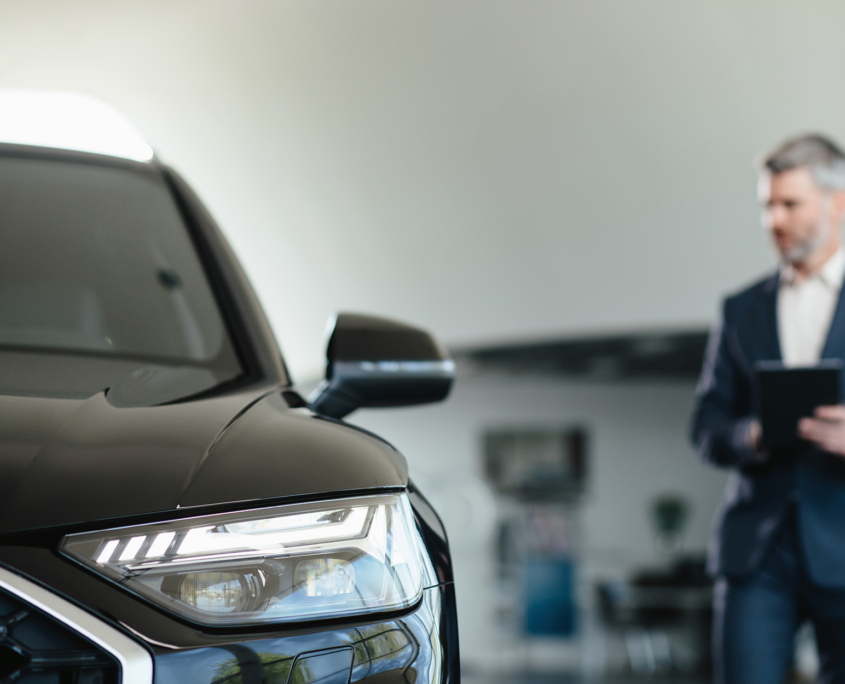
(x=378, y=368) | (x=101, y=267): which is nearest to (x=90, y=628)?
(x=378, y=368)

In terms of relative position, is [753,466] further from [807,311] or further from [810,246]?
[810,246]

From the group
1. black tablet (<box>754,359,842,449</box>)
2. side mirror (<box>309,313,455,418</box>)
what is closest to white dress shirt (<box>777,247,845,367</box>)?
black tablet (<box>754,359,842,449</box>)

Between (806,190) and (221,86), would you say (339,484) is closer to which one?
(806,190)

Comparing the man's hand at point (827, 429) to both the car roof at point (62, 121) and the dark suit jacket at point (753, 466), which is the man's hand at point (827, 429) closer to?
the dark suit jacket at point (753, 466)

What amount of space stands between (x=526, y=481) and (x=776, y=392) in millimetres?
12229

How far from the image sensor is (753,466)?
1743 mm

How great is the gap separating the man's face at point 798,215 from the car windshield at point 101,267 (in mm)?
1340

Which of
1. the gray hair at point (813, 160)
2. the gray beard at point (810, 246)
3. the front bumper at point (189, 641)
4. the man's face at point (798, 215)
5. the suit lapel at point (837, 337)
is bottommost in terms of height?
the suit lapel at point (837, 337)

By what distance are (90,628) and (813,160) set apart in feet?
6.03

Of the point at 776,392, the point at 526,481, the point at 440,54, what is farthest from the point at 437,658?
the point at 526,481

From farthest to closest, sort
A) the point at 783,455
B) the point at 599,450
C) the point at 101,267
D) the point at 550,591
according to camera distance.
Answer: the point at 599,450 → the point at 550,591 → the point at 783,455 → the point at 101,267

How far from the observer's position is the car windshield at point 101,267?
1122 mm

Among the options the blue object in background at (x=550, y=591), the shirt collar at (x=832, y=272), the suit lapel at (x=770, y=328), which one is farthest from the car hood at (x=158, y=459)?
the blue object in background at (x=550, y=591)

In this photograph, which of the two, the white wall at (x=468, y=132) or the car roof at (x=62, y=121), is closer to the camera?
the car roof at (x=62, y=121)
